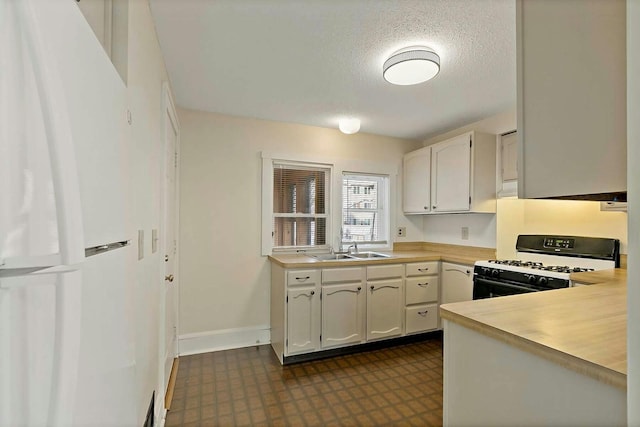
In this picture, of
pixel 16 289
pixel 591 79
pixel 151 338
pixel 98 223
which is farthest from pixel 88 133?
pixel 151 338

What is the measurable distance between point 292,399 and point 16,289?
7.11 feet

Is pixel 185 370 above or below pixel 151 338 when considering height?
below

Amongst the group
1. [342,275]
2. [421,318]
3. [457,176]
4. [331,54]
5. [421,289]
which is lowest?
[421,318]

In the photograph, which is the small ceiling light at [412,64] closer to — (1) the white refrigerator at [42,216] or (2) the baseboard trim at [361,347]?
(1) the white refrigerator at [42,216]

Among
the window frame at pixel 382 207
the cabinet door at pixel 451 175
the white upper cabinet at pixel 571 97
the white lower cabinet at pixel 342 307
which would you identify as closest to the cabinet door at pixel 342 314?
the white lower cabinet at pixel 342 307

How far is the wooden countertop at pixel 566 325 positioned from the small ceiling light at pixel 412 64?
1434 mm

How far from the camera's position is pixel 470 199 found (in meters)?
3.02

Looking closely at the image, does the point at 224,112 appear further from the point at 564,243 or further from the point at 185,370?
the point at 564,243

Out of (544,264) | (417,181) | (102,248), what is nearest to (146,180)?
(102,248)

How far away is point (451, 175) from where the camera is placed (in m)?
3.24

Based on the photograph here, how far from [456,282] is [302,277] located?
164 cm

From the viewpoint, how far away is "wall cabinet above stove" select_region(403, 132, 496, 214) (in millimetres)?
3023

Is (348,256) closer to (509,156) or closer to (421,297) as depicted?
(421,297)

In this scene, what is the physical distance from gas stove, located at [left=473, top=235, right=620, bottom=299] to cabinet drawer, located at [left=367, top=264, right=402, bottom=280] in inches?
28.5
